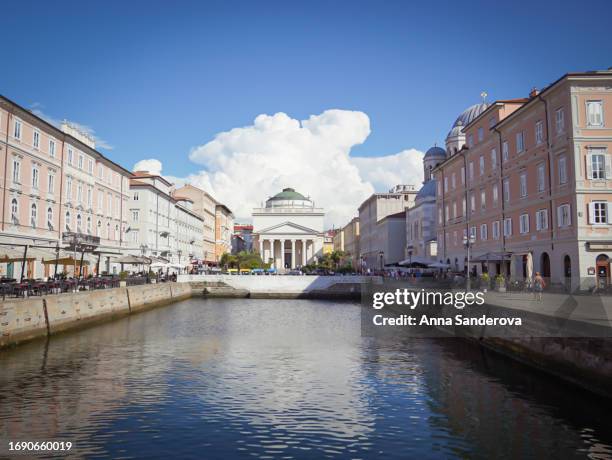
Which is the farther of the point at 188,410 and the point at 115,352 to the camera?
the point at 115,352

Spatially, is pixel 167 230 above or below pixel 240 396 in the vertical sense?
above

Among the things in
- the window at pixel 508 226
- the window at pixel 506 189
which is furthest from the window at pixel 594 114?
the window at pixel 508 226

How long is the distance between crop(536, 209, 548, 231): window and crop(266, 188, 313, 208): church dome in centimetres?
10494

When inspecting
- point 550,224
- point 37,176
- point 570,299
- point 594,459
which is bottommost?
point 594,459

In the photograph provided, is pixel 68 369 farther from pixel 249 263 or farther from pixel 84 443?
pixel 249 263

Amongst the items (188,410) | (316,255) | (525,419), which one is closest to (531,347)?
(525,419)

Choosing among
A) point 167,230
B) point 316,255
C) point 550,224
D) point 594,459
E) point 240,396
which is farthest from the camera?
point 316,255

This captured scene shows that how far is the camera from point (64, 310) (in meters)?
28.6

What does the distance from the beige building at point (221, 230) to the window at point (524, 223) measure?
9017cm

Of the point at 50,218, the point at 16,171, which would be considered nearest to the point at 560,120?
the point at 16,171

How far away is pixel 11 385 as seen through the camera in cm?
1633

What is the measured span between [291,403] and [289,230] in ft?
370

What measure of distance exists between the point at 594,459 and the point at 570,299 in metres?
10.5

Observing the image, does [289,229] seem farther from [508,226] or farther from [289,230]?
[508,226]
